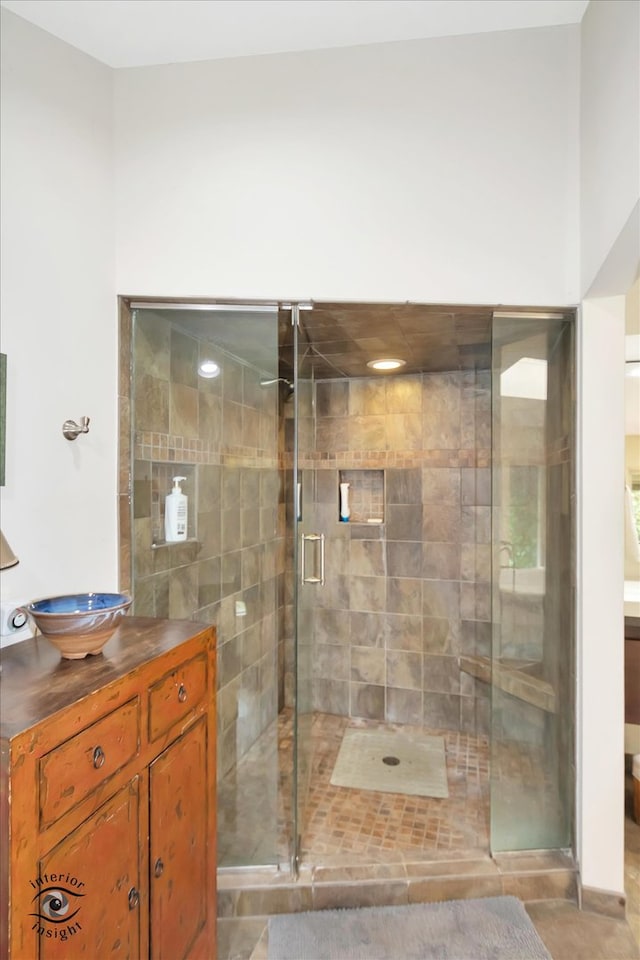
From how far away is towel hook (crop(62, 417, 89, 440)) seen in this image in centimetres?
153

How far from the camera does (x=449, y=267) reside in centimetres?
180

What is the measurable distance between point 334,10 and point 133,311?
3.90 feet

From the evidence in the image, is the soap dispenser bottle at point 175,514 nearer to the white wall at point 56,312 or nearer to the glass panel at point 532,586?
the white wall at point 56,312

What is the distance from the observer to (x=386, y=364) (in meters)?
2.84

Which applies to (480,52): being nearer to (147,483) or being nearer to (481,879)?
(147,483)

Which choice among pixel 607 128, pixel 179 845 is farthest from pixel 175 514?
pixel 607 128

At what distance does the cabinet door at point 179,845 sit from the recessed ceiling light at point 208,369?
1.26 meters

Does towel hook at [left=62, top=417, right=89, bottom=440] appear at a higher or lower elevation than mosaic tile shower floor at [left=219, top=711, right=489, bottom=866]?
higher

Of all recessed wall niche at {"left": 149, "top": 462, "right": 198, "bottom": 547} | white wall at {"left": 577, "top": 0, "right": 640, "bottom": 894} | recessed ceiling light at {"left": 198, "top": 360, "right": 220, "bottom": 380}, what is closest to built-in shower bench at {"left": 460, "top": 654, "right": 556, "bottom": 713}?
white wall at {"left": 577, "top": 0, "right": 640, "bottom": 894}

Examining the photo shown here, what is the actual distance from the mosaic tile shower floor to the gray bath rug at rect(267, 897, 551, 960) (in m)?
0.15

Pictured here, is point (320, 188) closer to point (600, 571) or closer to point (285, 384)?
point (285, 384)

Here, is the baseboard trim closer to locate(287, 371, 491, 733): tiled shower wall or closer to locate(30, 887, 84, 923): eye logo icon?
locate(287, 371, 491, 733): tiled shower wall

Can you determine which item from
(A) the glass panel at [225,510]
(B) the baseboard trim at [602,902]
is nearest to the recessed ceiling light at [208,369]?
(A) the glass panel at [225,510]

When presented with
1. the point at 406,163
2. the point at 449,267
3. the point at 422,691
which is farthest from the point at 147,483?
the point at 422,691
